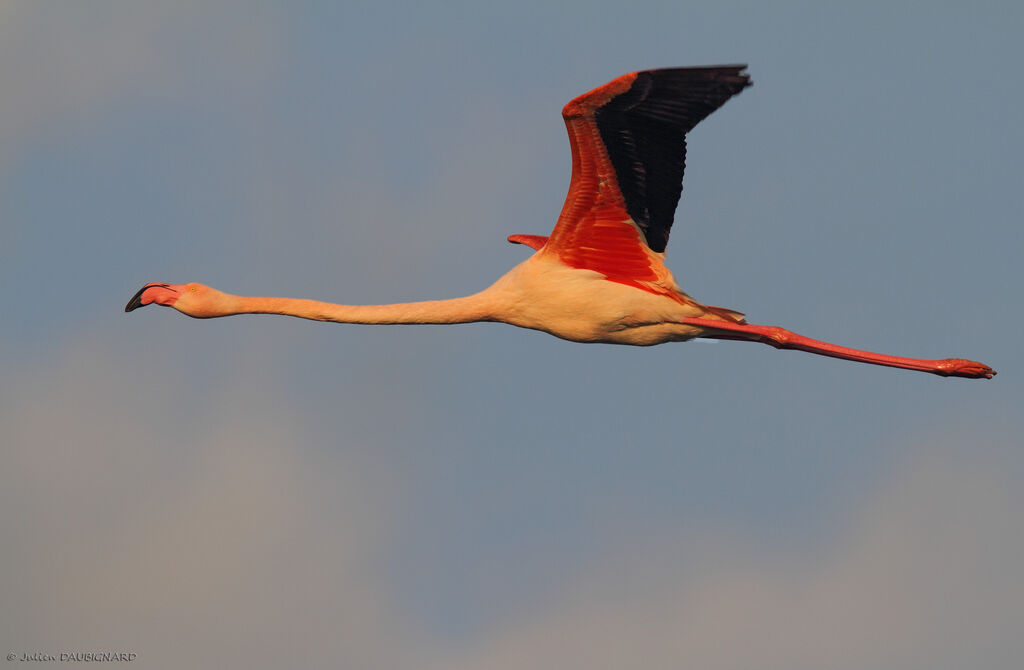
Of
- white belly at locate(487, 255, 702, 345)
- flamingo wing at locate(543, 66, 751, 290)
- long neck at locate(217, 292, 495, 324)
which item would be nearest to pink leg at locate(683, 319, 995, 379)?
white belly at locate(487, 255, 702, 345)

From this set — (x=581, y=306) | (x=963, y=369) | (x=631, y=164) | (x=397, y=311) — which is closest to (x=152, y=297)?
(x=397, y=311)

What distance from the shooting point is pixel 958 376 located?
59.0 ft

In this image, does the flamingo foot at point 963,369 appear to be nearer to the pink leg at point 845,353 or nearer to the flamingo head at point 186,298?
the pink leg at point 845,353

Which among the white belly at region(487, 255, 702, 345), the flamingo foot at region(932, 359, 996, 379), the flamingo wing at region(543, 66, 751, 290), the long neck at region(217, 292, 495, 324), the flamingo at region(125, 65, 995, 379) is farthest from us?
the flamingo foot at region(932, 359, 996, 379)

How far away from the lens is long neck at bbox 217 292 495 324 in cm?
1753

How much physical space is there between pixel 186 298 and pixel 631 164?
5.51 metres

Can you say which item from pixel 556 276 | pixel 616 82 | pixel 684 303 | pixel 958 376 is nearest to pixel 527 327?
pixel 556 276

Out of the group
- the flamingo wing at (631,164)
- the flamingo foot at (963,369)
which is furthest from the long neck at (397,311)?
the flamingo foot at (963,369)

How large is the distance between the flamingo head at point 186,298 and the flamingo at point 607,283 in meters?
0.01

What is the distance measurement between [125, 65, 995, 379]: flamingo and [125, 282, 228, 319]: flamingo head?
0.01m

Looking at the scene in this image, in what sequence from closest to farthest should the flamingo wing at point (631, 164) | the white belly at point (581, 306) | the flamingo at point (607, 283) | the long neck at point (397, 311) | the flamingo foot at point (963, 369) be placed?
the flamingo wing at point (631, 164) < the flamingo at point (607, 283) < the white belly at point (581, 306) < the long neck at point (397, 311) < the flamingo foot at point (963, 369)

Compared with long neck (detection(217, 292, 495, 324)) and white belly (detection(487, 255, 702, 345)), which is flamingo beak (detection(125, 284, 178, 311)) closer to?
long neck (detection(217, 292, 495, 324))

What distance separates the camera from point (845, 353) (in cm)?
1805

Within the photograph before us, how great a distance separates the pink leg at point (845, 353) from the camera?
17844 millimetres
